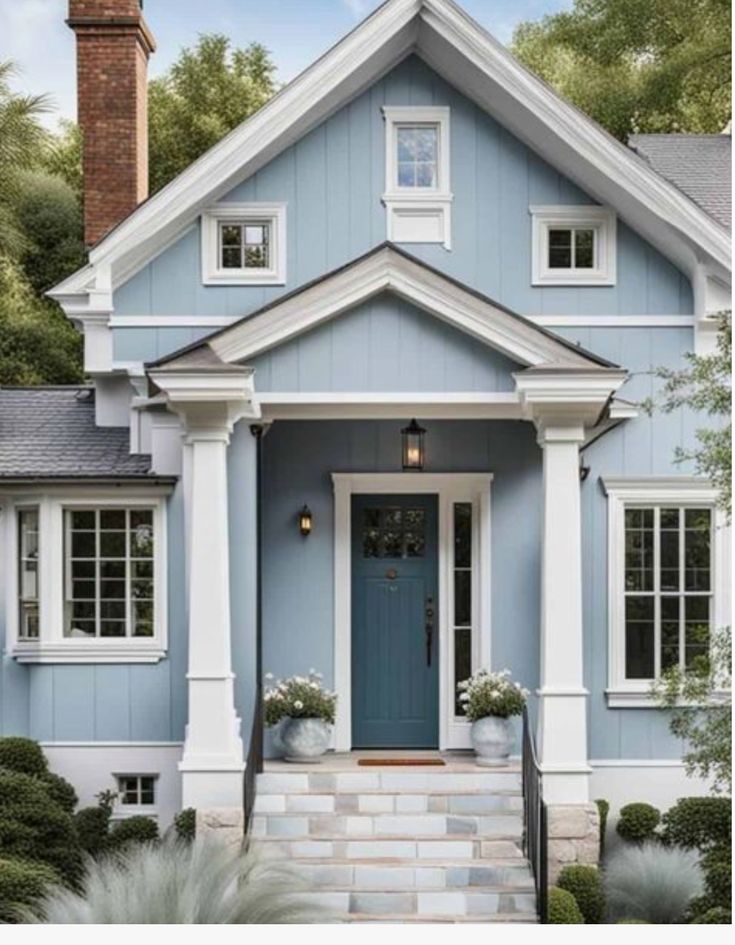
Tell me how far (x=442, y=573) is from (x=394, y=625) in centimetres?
48

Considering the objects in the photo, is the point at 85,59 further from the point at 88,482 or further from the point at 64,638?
the point at 64,638

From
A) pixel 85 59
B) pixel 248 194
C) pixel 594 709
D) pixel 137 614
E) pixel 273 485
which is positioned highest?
pixel 85 59

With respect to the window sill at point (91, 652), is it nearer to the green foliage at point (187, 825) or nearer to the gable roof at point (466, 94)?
the green foliage at point (187, 825)

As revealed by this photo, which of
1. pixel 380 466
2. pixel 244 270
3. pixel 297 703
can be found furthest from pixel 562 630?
A: pixel 244 270

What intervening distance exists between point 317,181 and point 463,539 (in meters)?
2.56

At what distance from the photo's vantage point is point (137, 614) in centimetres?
1028

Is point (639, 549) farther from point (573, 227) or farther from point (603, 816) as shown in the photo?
point (573, 227)

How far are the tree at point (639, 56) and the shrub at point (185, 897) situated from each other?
5454 mm

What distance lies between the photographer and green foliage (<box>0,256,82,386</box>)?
11.0 meters

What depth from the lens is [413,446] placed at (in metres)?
10.2

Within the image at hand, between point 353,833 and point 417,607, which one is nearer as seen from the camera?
point 353,833

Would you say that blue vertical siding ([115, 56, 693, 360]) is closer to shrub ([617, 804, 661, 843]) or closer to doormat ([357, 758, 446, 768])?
doormat ([357, 758, 446, 768])
